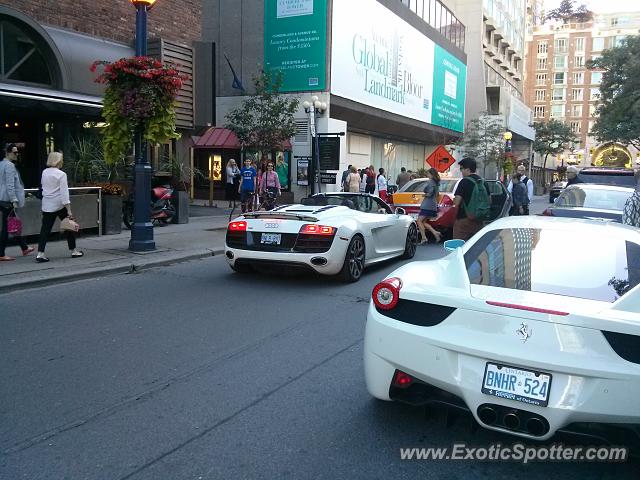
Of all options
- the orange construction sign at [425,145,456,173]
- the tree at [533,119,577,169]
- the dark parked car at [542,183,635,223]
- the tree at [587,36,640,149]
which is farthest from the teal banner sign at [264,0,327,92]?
the tree at [533,119,577,169]

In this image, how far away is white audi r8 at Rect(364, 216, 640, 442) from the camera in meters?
2.87

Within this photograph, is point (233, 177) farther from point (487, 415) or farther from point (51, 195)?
point (487, 415)

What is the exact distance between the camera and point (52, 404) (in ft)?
13.2

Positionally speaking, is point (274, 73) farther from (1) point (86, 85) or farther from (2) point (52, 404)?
(2) point (52, 404)

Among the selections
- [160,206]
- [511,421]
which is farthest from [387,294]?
[160,206]

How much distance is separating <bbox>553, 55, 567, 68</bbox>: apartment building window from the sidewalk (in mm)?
110178

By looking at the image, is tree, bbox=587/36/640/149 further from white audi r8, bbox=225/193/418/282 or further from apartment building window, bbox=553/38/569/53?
apartment building window, bbox=553/38/569/53

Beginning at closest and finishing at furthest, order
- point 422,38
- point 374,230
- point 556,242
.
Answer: point 556,242 → point 374,230 → point 422,38

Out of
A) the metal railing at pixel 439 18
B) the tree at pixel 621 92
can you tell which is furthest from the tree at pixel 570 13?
the metal railing at pixel 439 18

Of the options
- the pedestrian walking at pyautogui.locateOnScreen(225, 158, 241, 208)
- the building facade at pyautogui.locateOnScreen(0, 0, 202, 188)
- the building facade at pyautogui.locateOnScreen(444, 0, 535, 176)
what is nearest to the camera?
the building facade at pyautogui.locateOnScreen(0, 0, 202, 188)

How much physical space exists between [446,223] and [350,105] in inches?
543

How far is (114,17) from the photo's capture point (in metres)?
15.7

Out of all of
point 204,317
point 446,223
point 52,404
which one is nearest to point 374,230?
point 204,317

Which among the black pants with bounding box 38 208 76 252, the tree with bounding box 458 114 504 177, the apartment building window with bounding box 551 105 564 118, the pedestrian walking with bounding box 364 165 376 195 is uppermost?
the apartment building window with bounding box 551 105 564 118
